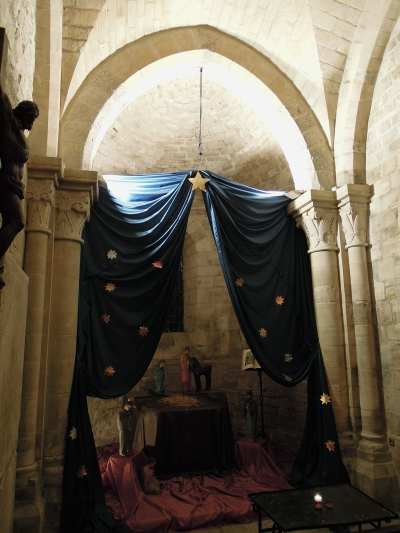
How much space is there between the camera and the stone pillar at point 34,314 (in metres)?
3.59

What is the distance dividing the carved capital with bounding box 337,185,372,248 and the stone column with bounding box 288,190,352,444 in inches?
7.3

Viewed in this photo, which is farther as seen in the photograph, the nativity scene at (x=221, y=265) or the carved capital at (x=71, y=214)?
the carved capital at (x=71, y=214)

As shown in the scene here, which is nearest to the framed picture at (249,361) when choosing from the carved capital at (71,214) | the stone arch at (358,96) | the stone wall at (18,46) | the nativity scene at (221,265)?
the nativity scene at (221,265)

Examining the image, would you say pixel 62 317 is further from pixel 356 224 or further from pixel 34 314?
pixel 356 224

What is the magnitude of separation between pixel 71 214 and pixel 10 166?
2.54 m

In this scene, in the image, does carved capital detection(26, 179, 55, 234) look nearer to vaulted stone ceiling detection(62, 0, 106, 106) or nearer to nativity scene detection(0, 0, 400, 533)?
nativity scene detection(0, 0, 400, 533)

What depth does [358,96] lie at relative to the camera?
524 centimetres

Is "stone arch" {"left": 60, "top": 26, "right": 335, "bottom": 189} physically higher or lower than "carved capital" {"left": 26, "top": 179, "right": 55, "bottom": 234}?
higher

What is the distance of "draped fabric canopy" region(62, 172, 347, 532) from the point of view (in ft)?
14.1

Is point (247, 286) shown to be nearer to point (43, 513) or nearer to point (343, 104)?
point (343, 104)

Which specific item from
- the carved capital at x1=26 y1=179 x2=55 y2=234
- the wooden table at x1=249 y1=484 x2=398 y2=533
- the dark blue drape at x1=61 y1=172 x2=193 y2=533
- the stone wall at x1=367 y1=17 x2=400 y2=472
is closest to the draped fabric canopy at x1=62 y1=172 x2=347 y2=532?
the dark blue drape at x1=61 y1=172 x2=193 y2=533

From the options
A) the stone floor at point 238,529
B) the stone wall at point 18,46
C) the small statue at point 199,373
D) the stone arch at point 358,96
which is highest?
the stone arch at point 358,96

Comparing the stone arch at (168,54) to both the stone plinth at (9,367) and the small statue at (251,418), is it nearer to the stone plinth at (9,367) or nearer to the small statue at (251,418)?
the stone plinth at (9,367)

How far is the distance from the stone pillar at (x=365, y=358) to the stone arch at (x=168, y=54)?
0.50 meters
